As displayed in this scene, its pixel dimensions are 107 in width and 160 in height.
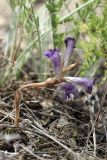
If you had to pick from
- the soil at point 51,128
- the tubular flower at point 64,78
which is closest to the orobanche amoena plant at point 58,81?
the tubular flower at point 64,78

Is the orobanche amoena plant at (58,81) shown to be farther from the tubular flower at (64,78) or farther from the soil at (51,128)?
the soil at (51,128)

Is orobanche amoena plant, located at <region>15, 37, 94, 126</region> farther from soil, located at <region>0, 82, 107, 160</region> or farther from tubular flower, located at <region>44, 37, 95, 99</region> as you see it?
soil, located at <region>0, 82, 107, 160</region>

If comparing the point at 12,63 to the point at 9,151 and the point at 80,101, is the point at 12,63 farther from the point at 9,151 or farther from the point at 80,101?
the point at 9,151

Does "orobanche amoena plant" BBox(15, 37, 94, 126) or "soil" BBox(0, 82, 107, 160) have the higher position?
"orobanche amoena plant" BBox(15, 37, 94, 126)

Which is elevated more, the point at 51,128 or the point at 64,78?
the point at 64,78

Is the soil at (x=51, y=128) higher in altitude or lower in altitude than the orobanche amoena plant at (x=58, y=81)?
lower

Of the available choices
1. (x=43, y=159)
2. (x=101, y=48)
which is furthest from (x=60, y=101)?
(x=43, y=159)

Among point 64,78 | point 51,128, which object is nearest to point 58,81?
point 64,78

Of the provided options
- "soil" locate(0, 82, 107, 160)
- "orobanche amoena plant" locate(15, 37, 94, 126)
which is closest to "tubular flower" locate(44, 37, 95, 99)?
"orobanche amoena plant" locate(15, 37, 94, 126)

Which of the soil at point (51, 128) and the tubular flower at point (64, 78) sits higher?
the tubular flower at point (64, 78)

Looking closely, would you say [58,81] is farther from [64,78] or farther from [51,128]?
[51,128]

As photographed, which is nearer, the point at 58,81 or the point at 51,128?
the point at 58,81
